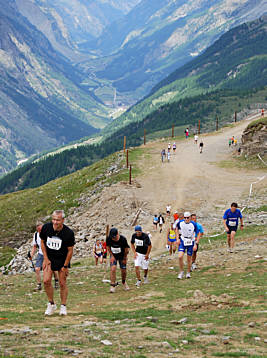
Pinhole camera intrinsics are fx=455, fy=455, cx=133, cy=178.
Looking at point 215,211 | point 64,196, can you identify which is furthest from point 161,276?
point 64,196

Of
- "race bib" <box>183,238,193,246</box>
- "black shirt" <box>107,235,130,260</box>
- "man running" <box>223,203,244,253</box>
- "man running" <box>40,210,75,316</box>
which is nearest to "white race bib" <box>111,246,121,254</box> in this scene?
"black shirt" <box>107,235,130,260</box>

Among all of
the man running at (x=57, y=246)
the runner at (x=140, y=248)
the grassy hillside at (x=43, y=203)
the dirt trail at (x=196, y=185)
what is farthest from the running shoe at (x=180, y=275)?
the grassy hillside at (x=43, y=203)

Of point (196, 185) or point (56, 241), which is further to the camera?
point (196, 185)

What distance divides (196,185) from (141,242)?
35.8 meters

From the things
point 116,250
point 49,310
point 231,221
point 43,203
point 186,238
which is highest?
point 43,203

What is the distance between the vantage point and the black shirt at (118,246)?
59.0 feet

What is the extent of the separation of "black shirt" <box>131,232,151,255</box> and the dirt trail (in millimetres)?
18581

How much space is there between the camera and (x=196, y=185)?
54.0m

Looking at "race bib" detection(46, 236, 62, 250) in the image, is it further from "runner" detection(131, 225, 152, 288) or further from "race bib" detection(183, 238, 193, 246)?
"race bib" detection(183, 238, 193, 246)

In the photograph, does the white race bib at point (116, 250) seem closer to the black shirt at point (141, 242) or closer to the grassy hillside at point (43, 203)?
the black shirt at point (141, 242)

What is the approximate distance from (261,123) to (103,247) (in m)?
39.8

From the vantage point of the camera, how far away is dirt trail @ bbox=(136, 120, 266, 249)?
45.8 metres

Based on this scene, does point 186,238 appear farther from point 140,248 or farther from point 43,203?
point 43,203

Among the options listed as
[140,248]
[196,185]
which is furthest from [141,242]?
[196,185]
